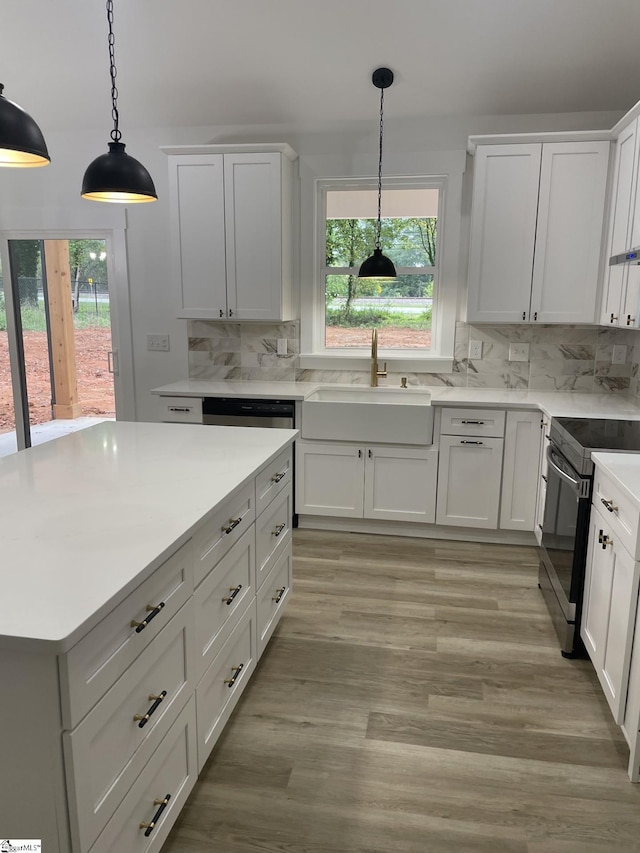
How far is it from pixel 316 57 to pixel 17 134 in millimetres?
2614

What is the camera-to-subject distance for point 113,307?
471 centimetres

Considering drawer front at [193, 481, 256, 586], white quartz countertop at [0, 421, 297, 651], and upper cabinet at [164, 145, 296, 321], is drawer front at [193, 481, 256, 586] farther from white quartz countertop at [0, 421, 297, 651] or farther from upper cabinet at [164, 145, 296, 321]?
upper cabinet at [164, 145, 296, 321]

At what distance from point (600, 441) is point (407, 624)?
1211mm

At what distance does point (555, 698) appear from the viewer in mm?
2406

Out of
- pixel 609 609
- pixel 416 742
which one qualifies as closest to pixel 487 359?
pixel 609 609

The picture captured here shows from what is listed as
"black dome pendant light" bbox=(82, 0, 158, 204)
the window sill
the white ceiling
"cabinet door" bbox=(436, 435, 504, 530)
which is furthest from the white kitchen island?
the white ceiling

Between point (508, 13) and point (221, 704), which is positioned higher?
point (508, 13)

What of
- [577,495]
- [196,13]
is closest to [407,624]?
[577,495]

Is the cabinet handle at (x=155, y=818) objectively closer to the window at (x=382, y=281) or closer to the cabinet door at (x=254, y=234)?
the cabinet door at (x=254, y=234)

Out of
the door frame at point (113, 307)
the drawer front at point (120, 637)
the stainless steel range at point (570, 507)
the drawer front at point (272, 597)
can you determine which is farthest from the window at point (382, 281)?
the drawer front at point (120, 637)

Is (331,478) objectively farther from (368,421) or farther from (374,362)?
(374,362)

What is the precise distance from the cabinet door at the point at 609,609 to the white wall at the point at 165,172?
2.46 metres

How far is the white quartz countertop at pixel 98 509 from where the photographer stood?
119 cm

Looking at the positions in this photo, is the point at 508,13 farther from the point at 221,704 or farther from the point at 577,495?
the point at 221,704
